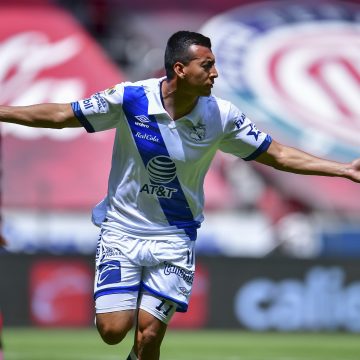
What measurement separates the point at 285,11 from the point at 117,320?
69.0 ft

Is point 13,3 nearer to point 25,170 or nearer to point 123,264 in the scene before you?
point 25,170

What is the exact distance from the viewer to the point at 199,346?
13.2 m

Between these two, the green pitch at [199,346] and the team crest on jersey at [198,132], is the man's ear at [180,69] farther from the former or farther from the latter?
the green pitch at [199,346]

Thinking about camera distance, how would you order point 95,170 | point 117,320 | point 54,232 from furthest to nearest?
1. point 95,170
2. point 54,232
3. point 117,320

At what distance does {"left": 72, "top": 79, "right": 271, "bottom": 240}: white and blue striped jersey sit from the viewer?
6.85 meters

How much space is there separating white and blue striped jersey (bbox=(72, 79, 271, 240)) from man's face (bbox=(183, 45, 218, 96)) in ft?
0.67

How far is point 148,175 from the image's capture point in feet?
22.6

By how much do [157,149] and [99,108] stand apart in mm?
446

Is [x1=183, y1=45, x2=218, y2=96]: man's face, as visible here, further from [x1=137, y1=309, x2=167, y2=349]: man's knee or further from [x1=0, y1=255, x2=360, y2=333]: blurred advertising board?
[x1=0, y1=255, x2=360, y2=333]: blurred advertising board

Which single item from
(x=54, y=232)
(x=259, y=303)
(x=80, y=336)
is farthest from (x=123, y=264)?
(x=54, y=232)

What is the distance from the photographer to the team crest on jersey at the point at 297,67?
25.1 m

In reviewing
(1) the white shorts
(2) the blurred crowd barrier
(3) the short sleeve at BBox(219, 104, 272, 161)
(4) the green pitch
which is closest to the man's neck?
(3) the short sleeve at BBox(219, 104, 272, 161)

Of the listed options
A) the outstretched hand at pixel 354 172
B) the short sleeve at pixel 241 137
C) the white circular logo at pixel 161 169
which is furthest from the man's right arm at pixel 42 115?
the outstretched hand at pixel 354 172

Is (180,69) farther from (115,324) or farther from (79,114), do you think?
(115,324)
